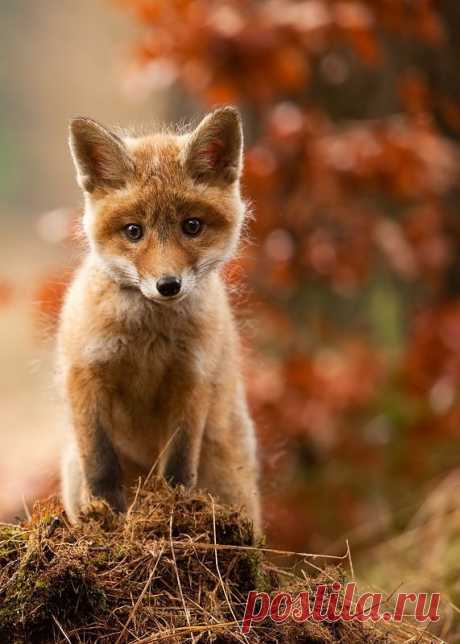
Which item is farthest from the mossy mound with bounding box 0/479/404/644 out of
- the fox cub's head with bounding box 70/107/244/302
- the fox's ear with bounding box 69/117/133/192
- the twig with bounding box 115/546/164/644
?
the fox's ear with bounding box 69/117/133/192

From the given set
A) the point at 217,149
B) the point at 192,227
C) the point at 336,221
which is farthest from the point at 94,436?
the point at 336,221

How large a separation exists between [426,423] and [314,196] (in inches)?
108

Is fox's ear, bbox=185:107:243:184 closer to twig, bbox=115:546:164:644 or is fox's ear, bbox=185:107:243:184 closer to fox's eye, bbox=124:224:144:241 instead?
fox's eye, bbox=124:224:144:241

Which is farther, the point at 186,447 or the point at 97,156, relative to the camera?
the point at 186,447

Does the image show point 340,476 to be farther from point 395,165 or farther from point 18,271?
point 18,271

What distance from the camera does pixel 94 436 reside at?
3.94m

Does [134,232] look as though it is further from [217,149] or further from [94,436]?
[94,436]

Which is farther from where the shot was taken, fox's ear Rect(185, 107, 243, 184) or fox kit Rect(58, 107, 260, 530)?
fox's ear Rect(185, 107, 243, 184)

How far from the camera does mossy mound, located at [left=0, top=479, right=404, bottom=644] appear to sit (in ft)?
9.62

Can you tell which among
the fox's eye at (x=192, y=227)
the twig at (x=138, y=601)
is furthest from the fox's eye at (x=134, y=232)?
the twig at (x=138, y=601)

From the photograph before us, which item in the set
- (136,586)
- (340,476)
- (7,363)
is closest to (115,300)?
(136,586)

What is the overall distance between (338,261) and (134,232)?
3772mm

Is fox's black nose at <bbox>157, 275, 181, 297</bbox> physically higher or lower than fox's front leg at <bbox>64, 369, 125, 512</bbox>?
higher

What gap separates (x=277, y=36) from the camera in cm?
650
